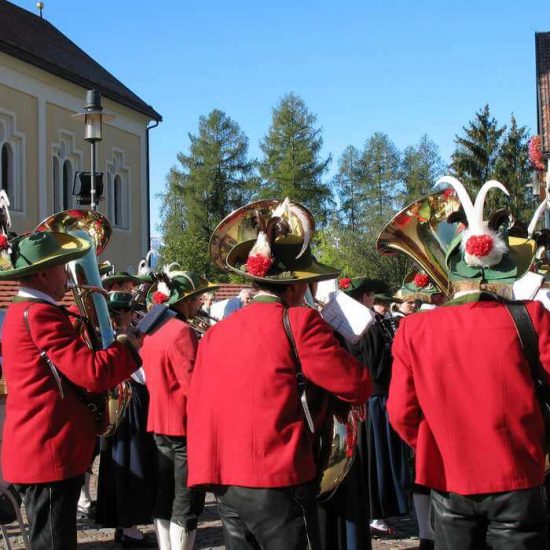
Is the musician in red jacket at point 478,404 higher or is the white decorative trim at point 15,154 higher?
the white decorative trim at point 15,154

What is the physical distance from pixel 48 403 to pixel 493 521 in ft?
6.81

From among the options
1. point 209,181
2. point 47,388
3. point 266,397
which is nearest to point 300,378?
point 266,397

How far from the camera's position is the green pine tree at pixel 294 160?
56.0 meters

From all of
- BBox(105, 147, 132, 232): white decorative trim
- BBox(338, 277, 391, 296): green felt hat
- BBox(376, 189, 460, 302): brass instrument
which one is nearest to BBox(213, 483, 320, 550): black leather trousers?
BBox(376, 189, 460, 302): brass instrument

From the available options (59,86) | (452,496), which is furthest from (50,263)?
(59,86)

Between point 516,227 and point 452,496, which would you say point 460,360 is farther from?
point 516,227

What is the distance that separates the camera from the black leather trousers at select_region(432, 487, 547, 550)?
3.41 metres

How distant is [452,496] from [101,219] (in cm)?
332

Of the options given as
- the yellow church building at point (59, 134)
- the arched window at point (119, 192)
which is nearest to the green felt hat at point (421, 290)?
the yellow church building at point (59, 134)

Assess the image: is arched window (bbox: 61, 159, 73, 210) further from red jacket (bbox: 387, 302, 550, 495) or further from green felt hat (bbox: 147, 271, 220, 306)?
red jacket (bbox: 387, 302, 550, 495)

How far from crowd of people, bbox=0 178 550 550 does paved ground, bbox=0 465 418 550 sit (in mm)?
1859

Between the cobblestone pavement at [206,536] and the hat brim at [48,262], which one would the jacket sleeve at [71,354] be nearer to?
the hat brim at [48,262]

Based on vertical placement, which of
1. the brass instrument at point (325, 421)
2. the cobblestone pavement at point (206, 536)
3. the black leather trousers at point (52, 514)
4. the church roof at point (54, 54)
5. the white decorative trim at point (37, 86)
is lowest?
the cobblestone pavement at point (206, 536)

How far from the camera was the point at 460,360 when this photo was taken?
11.6 feet
